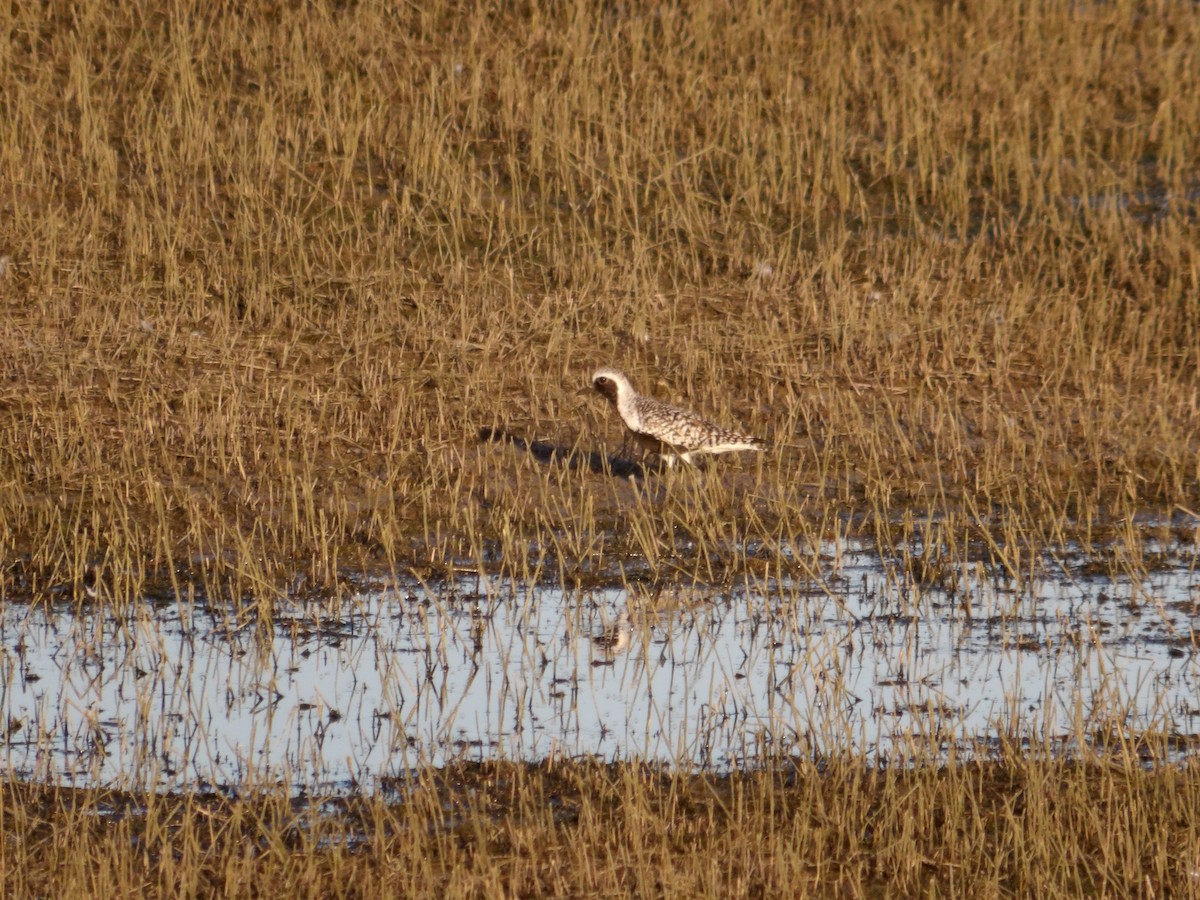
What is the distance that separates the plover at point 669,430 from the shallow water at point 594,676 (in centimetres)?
126

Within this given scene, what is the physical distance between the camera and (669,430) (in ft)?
29.7

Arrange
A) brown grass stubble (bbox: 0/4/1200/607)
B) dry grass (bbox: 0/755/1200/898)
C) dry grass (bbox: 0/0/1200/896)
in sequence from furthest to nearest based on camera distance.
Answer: brown grass stubble (bbox: 0/4/1200/607), dry grass (bbox: 0/0/1200/896), dry grass (bbox: 0/755/1200/898)

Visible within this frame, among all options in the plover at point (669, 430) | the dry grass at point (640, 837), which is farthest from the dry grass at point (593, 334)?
the plover at point (669, 430)

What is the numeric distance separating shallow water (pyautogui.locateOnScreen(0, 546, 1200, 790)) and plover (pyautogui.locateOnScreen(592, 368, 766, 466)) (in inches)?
49.5

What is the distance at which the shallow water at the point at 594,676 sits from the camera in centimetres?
593

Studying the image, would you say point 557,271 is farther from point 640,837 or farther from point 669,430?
point 640,837

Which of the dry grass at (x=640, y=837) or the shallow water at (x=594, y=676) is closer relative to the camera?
the dry grass at (x=640, y=837)

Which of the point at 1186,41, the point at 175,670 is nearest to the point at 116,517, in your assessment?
the point at 175,670

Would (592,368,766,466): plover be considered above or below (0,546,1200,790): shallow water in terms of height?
above

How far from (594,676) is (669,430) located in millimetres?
2545

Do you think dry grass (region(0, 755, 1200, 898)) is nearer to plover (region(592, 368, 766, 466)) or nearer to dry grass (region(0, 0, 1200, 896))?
dry grass (region(0, 0, 1200, 896))

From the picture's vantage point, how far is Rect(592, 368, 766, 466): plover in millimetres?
9055

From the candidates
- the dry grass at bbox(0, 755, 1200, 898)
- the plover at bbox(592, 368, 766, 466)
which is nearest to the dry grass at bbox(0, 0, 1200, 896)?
the dry grass at bbox(0, 755, 1200, 898)

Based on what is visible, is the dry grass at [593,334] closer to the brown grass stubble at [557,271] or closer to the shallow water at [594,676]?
the brown grass stubble at [557,271]
